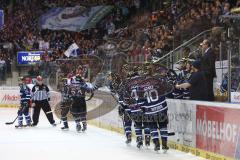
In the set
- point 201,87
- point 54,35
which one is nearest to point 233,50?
point 201,87

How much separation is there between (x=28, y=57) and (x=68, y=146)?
1473 cm

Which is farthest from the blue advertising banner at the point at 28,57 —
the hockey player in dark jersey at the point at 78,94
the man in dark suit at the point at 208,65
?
Result: the man in dark suit at the point at 208,65

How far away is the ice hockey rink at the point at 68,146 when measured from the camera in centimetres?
935

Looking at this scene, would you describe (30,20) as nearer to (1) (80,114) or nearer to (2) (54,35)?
(2) (54,35)

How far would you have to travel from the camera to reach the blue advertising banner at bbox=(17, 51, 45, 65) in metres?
25.0

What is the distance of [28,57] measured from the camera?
2514 cm

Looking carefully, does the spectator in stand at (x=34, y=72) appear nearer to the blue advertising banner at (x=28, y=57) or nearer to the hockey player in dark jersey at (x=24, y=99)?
the blue advertising banner at (x=28, y=57)

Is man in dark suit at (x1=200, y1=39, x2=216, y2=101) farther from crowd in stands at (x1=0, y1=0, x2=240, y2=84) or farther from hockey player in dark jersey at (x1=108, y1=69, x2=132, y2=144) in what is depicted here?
crowd in stands at (x1=0, y1=0, x2=240, y2=84)

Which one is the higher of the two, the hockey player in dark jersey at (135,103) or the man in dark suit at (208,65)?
the man in dark suit at (208,65)

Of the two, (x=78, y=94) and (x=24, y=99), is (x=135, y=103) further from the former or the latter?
(x=24, y=99)

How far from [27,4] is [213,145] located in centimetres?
2452

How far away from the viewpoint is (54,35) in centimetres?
2923

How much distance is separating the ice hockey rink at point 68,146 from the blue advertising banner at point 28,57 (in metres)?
9.87

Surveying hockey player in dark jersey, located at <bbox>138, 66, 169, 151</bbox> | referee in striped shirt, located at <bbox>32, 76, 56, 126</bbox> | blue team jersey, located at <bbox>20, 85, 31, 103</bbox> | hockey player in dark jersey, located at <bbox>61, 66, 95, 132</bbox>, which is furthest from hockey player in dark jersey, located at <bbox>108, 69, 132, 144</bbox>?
blue team jersey, located at <bbox>20, 85, 31, 103</bbox>
